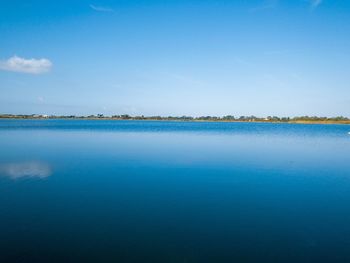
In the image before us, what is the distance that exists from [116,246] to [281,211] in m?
6.46

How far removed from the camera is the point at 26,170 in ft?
61.0

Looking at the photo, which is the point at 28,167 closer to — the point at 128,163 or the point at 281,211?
the point at 128,163

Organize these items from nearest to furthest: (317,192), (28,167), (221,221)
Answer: (221,221) < (317,192) < (28,167)

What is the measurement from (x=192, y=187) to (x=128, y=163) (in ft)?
28.8

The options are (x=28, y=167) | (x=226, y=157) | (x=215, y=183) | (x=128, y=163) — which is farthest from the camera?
(x=226, y=157)

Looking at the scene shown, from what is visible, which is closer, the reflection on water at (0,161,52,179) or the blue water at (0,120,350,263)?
the blue water at (0,120,350,263)

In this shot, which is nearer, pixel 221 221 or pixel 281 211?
pixel 221 221

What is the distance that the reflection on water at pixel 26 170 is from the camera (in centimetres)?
1729

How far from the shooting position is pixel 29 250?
7.77 metres

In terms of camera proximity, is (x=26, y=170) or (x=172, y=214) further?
(x=26, y=170)

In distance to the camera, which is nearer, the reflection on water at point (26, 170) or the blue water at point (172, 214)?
the blue water at point (172, 214)

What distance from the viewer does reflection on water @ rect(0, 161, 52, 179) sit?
1729cm

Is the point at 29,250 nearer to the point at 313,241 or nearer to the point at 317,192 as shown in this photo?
the point at 313,241

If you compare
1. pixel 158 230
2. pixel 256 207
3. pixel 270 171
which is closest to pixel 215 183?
pixel 256 207
